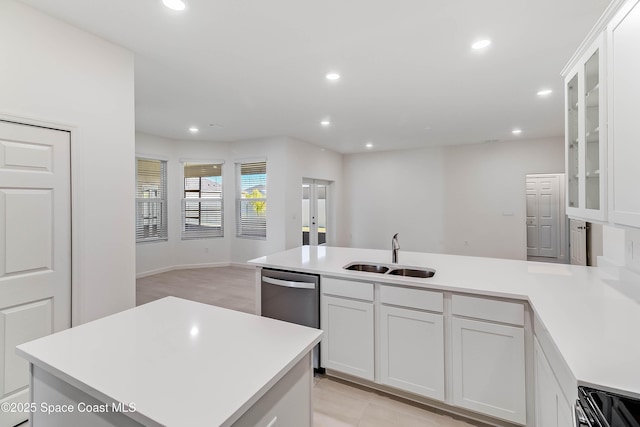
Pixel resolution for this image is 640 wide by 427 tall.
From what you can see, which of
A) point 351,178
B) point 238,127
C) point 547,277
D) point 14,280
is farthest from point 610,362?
point 351,178

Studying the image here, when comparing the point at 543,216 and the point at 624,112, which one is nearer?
the point at 624,112

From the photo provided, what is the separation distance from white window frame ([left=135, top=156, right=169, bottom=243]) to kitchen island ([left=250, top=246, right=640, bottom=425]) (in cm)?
412

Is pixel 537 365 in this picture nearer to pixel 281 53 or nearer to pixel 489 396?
pixel 489 396

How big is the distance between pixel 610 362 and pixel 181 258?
6.52 metres

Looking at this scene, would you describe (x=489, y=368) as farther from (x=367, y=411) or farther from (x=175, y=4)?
(x=175, y=4)

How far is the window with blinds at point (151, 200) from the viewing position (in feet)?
18.0

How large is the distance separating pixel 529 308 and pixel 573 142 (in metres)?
1.25

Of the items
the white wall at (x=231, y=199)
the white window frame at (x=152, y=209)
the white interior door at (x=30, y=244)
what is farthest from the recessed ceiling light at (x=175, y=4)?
the white window frame at (x=152, y=209)

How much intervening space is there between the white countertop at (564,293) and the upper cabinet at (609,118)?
46 cm

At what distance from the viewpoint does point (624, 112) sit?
4.43 feet

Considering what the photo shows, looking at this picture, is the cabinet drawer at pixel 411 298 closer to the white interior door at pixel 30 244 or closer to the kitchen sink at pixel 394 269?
the kitchen sink at pixel 394 269

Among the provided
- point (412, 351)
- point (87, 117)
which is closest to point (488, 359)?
point (412, 351)

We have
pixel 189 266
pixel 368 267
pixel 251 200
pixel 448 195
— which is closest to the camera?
pixel 368 267

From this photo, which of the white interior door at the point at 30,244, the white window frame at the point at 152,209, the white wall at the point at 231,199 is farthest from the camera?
the white wall at the point at 231,199
